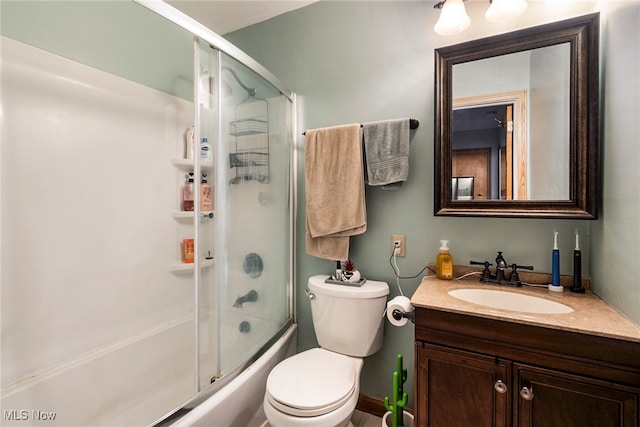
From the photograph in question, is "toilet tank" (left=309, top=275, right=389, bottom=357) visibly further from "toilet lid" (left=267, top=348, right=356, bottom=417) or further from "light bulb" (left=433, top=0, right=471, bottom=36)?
"light bulb" (left=433, top=0, right=471, bottom=36)

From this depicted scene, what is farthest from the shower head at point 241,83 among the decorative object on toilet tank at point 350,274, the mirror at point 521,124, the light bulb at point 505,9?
the light bulb at point 505,9

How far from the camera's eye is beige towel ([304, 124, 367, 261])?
151 cm

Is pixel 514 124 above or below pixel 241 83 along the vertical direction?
below

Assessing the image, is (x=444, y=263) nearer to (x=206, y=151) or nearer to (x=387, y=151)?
(x=387, y=151)

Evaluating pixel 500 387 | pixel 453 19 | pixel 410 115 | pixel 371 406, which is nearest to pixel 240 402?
pixel 371 406

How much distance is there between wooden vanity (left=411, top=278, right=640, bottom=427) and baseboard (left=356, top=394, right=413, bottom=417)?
0.62 m

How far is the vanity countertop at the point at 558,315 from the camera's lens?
82 cm

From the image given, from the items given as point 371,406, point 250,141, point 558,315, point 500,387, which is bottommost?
point 371,406

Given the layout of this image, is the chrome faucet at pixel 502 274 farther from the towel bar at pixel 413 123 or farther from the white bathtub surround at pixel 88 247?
the white bathtub surround at pixel 88 247

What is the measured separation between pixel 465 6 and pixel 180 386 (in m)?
2.64

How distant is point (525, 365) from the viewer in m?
0.91

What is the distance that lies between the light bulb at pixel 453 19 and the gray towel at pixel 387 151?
1.42 ft

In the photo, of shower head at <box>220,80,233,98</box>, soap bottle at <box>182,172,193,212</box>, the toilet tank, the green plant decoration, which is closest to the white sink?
the toilet tank

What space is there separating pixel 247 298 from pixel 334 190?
750 millimetres
